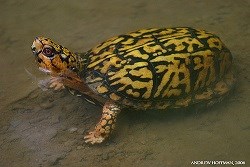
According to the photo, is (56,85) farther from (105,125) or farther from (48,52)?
(105,125)

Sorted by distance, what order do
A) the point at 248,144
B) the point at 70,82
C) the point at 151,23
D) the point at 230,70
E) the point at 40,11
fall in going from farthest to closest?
the point at 40,11 < the point at 151,23 < the point at 230,70 < the point at 70,82 < the point at 248,144

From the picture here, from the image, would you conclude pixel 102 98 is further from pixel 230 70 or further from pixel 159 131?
pixel 230 70

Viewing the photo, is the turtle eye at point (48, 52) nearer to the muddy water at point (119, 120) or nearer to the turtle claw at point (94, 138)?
the muddy water at point (119, 120)

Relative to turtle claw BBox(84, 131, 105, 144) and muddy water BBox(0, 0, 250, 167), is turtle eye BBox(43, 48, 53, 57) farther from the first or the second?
turtle claw BBox(84, 131, 105, 144)

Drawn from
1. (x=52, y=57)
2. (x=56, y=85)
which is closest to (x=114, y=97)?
(x=52, y=57)

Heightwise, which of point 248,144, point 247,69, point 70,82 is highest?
point 70,82

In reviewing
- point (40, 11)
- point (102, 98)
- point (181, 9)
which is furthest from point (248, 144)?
point (40, 11)

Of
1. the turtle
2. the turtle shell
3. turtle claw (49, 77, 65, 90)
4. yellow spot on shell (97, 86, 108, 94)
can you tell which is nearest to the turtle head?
the turtle

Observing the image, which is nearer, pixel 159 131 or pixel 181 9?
pixel 159 131
